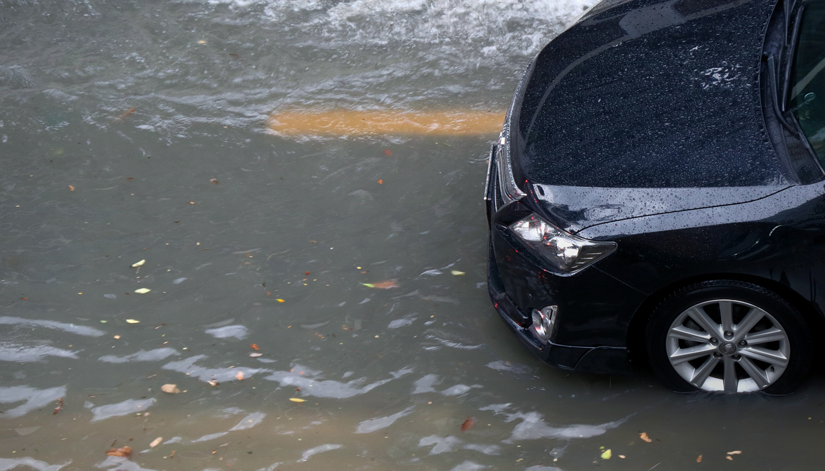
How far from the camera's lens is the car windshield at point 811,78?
116 inches

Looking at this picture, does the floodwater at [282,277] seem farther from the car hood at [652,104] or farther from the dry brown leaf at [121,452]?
the car hood at [652,104]

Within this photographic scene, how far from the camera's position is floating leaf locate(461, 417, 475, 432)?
316cm

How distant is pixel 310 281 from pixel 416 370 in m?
0.96

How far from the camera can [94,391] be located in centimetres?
341

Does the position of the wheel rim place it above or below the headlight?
below

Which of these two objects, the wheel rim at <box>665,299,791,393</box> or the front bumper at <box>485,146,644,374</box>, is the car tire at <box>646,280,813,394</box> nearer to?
the wheel rim at <box>665,299,791,393</box>

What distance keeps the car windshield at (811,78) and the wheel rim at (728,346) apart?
75cm

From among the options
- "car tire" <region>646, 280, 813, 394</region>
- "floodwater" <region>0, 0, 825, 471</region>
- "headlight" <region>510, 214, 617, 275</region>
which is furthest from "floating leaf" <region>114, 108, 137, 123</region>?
"car tire" <region>646, 280, 813, 394</region>

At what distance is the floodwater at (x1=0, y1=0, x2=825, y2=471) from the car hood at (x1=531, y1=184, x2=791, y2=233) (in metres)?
0.92

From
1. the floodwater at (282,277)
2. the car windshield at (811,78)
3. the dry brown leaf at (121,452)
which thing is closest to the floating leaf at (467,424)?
the floodwater at (282,277)

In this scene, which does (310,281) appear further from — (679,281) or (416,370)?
(679,281)

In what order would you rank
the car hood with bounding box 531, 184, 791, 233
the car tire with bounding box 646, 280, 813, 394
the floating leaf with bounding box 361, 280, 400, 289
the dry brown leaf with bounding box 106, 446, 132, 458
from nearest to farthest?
the car hood with bounding box 531, 184, 791, 233 → the car tire with bounding box 646, 280, 813, 394 → the dry brown leaf with bounding box 106, 446, 132, 458 → the floating leaf with bounding box 361, 280, 400, 289

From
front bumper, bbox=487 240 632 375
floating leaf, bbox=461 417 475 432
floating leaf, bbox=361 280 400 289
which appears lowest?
floating leaf, bbox=461 417 475 432

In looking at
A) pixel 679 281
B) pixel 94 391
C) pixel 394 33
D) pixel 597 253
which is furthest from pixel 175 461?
pixel 394 33
